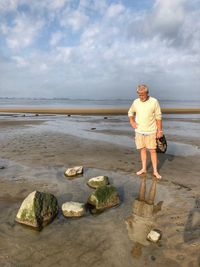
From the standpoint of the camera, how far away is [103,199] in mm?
5637

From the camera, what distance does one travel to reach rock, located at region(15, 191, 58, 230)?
4.83 meters

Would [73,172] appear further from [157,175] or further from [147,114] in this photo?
[147,114]

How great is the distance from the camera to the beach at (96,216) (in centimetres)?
395

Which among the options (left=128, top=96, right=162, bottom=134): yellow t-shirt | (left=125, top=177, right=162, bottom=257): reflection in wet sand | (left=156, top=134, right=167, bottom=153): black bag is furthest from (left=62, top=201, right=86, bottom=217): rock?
(left=156, top=134, right=167, bottom=153): black bag

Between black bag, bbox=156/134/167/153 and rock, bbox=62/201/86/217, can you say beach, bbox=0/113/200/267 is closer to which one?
rock, bbox=62/201/86/217

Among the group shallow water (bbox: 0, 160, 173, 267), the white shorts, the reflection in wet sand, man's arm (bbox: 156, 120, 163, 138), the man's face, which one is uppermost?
the man's face

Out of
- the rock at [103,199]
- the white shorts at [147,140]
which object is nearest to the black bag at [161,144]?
the white shorts at [147,140]

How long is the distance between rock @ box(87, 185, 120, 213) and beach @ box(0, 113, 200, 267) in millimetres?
168

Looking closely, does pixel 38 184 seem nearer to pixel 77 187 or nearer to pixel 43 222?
pixel 77 187

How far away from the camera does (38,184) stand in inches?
281

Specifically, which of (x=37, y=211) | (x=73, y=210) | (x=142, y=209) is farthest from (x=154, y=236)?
(x=37, y=211)

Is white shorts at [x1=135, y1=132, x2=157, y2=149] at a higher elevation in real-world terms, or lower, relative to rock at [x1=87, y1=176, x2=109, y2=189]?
higher

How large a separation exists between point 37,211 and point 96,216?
114 cm

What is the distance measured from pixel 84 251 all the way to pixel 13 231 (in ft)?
4.51
